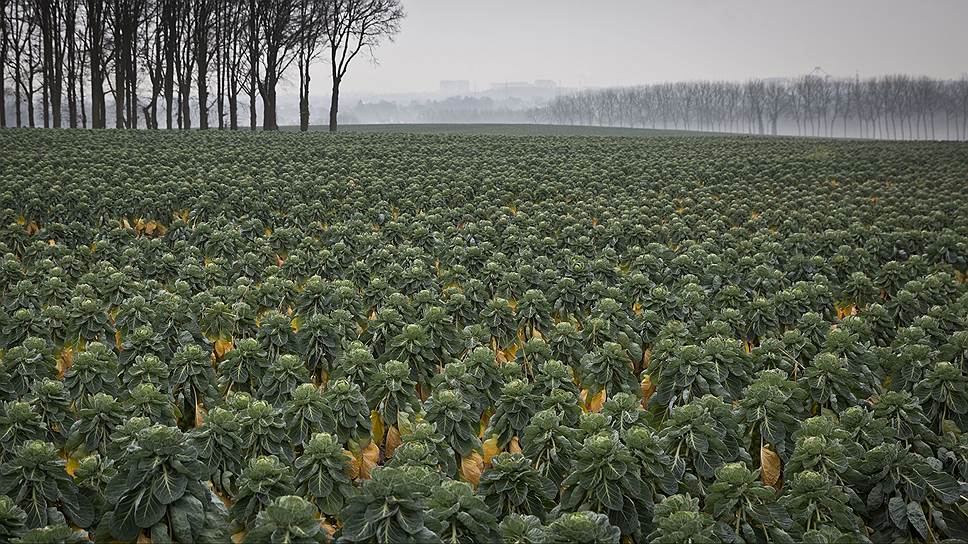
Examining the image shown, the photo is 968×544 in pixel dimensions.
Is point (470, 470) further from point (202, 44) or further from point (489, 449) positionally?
point (202, 44)

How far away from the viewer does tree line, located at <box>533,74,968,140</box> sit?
110m

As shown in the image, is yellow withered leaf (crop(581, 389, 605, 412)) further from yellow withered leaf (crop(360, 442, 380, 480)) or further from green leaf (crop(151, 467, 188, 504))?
green leaf (crop(151, 467, 188, 504))

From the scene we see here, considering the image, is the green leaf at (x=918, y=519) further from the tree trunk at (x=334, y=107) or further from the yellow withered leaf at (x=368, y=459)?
the tree trunk at (x=334, y=107)

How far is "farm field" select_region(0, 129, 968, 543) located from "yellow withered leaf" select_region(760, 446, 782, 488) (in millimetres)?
18

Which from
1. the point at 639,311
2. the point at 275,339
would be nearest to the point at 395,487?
the point at 275,339

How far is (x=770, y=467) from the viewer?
484cm

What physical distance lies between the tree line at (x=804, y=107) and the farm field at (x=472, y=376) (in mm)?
107232

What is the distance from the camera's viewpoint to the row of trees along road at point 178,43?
3975 cm

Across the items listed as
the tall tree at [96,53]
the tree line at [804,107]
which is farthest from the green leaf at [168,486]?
the tree line at [804,107]

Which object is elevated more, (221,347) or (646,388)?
(221,347)

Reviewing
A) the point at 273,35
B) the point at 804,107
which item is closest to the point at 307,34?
the point at 273,35

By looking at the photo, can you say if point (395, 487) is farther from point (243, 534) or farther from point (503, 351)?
point (503, 351)

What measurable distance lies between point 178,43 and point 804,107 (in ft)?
362

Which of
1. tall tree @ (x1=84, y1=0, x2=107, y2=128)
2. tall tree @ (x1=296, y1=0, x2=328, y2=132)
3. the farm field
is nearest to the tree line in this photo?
tall tree @ (x1=296, y1=0, x2=328, y2=132)
